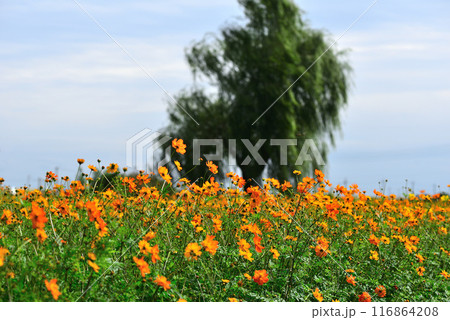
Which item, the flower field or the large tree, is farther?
the large tree

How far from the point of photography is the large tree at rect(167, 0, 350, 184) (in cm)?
1265

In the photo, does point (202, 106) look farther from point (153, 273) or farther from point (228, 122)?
point (153, 273)

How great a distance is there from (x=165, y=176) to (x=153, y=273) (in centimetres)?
61

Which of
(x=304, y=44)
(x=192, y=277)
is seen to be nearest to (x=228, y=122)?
(x=304, y=44)

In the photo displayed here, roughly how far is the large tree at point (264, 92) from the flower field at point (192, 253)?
8468mm

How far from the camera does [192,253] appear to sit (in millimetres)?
2098

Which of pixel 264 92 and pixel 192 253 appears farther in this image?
pixel 264 92

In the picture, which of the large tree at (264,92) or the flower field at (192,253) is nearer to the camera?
the flower field at (192,253)

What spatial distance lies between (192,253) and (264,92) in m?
11.1

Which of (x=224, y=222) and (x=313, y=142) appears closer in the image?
(x=224, y=222)

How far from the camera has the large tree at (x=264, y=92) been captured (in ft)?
41.5

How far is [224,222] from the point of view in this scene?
3.61 metres

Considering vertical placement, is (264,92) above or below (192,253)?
above

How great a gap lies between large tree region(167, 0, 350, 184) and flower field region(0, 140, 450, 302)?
8468 millimetres
